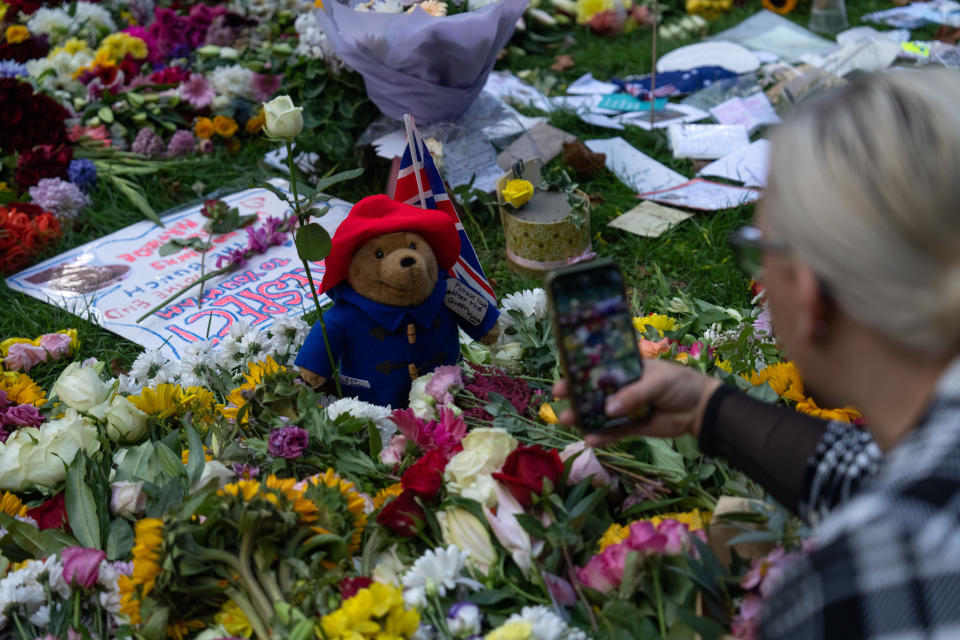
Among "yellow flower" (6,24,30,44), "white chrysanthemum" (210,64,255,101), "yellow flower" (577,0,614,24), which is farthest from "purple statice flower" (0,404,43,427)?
"yellow flower" (577,0,614,24)

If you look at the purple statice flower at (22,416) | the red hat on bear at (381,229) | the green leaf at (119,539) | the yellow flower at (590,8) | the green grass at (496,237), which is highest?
the red hat on bear at (381,229)

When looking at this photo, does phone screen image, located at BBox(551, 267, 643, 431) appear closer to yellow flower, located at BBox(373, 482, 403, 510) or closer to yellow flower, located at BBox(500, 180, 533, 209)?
yellow flower, located at BBox(373, 482, 403, 510)

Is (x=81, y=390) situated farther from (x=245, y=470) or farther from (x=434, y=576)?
(x=434, y=576)

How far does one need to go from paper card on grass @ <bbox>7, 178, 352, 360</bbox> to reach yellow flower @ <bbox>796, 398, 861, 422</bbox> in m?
1.35

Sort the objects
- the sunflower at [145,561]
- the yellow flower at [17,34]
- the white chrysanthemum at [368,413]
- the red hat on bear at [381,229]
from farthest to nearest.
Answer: the yellow flower at [17,34] → the red hat on bear at [381,229] → the white chrysanthemum at [368,413] → the sunflower at [145,561]

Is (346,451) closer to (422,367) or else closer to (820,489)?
(422,367)

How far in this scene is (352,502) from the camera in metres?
1.14

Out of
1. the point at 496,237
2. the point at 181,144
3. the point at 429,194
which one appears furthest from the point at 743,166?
the point at 181,144

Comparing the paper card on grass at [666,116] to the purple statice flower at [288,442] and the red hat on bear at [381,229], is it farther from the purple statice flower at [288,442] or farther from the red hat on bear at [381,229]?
the purple statice flower at [288,442]

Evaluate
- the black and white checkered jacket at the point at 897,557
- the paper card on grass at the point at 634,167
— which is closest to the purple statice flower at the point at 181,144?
the paper card on grass at the point at 634,167

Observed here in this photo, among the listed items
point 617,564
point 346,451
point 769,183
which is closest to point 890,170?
point 769,183

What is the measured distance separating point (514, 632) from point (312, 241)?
2.25ft

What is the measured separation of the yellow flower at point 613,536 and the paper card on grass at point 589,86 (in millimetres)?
2900

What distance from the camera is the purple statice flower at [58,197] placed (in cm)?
286
